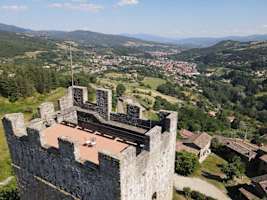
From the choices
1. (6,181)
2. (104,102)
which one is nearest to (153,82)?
(6,181)

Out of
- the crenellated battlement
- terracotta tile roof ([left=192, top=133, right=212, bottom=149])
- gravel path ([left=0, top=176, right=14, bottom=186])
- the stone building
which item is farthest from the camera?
terracotta tile roof ([left=192, top=133, right=212, bottom=149])

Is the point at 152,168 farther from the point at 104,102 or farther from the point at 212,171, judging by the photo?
the point at 212,171

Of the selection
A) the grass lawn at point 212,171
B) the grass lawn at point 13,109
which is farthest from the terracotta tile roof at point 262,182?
the grass lawn at point 13,109

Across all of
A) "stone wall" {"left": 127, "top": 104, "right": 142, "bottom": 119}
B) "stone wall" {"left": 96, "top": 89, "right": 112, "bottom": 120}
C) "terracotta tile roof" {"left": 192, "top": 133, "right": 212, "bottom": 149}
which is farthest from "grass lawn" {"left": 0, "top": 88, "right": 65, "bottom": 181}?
"terracotta tile roof" {"left": 192, "top": 133, "right": 212, "bottom": 149}

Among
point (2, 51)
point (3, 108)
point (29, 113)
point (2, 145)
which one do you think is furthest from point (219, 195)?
point (2, 51)

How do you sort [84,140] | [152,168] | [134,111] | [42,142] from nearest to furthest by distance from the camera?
[42,142] → [152,168] → [84,140] → [134,111]

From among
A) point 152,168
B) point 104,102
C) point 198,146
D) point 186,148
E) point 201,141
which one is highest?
point 104,102

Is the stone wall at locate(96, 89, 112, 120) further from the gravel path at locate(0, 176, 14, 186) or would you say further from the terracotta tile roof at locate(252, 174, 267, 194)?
the terracotta tile roof at locate(252, 174, 267, 194)
